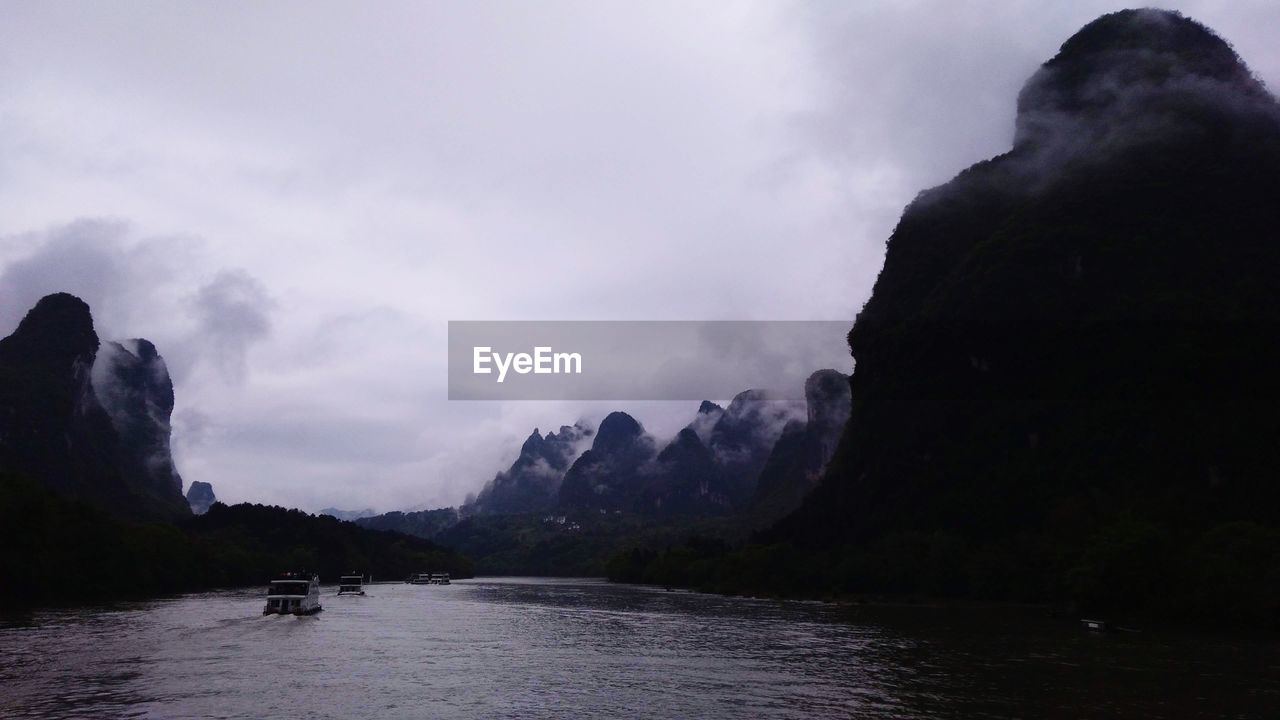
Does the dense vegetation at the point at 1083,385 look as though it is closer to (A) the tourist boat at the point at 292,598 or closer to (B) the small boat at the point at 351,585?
(B) the small boat at the point at 351,585

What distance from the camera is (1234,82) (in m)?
189

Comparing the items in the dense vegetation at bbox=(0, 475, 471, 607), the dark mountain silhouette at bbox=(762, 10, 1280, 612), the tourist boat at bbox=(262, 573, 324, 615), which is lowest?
the tourist boat at bbox=(262, 573, 324, 615)

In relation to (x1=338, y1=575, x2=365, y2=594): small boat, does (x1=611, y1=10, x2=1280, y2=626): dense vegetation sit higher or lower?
higher

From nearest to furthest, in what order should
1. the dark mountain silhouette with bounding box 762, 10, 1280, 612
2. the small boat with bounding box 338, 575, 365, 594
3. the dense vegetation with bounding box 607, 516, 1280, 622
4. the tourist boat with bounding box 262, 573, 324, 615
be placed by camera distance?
the dense vegetation with bounding box 607, 516, 1280, 622, the tourist boat with bounding box 262, 573, 324, 615, the dark mountain silhouette with bounding box 762, 10, 1280, 612, the small boat with bounding box 338, 575, 365, 594

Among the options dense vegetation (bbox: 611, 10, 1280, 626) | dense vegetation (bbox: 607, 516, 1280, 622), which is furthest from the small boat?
dense vegetation (bbox: 611, 10, 1280, 626)

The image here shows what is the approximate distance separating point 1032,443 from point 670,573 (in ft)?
265

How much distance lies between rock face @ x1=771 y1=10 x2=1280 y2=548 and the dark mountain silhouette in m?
0.37

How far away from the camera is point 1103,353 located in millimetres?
154125

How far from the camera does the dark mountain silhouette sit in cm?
12900

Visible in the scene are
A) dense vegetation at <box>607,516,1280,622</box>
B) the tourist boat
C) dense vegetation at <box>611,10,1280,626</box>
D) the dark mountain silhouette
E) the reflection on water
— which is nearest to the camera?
the reflection on water

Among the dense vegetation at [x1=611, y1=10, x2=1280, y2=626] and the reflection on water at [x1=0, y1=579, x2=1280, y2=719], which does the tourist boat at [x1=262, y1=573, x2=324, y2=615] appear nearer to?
the reflection on water at [x1=0, y1=579, x2=1280, y2=719]

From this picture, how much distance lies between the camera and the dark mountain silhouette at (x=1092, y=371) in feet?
423

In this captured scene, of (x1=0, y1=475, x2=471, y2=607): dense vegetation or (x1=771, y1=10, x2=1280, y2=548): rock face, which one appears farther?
(x1=771, y1=10, x2=1280, y2=548): rock face

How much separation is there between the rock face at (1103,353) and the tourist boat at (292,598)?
290ft
